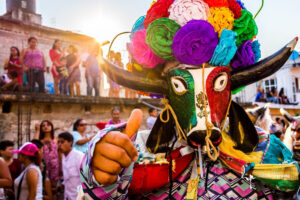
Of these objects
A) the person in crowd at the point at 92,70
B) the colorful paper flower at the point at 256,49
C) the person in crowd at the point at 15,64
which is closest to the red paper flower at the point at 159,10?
the colorful paper flower at the point at 256,49

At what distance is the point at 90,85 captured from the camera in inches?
408

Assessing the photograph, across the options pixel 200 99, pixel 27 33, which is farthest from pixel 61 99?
pixel 27 33

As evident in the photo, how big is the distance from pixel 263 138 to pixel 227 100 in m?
0.42

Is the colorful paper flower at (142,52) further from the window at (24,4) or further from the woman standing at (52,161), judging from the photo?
the window at (24,4)

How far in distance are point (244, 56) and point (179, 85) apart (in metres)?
0.46

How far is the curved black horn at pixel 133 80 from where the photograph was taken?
193 cm

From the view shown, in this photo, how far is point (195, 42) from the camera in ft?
5.82

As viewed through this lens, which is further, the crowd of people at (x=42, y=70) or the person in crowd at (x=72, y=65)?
the person in crowd at (x=72, y=65)

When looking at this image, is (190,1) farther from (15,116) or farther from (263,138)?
(15,116)

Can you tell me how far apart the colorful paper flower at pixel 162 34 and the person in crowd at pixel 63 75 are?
322 inches

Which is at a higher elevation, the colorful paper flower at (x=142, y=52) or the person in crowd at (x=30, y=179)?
the colorful paper flower at (x=142, y=52)

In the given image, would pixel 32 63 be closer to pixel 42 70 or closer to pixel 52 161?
pixel 42 70

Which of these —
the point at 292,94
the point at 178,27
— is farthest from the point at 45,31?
the point at 292,94

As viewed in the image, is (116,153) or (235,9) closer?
(116,153)
